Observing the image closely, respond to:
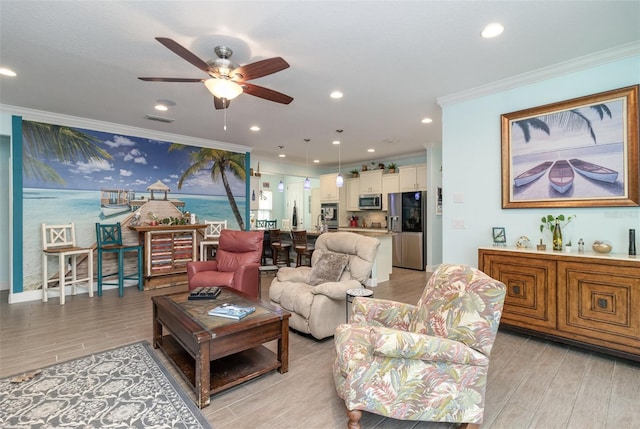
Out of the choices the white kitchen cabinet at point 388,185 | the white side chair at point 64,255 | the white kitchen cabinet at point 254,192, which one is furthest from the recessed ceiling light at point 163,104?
the white kitchen cabinet at point 388,185

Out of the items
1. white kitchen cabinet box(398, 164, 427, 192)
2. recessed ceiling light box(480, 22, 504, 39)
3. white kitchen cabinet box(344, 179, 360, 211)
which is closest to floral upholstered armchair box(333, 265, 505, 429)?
recessed ceiling light box(480, 22, 504, 39)

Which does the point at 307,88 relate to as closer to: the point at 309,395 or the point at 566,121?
the point at 566,121

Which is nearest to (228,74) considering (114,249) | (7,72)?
(7,72)

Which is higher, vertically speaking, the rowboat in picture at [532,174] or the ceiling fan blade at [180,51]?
the ceiling fan blade at [180,51]

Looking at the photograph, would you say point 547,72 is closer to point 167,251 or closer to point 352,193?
point 352,193

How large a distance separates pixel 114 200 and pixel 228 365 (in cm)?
418

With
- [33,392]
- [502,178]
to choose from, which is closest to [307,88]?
[502,178]

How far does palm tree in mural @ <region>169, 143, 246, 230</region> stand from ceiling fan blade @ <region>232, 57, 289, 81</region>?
3888 mm

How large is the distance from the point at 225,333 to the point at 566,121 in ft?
12.1

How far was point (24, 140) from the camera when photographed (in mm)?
4320

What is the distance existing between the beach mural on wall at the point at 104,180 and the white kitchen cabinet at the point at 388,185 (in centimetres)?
364

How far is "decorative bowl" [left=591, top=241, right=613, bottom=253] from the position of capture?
2660 millimetres

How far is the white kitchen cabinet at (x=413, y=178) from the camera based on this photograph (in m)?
6.70

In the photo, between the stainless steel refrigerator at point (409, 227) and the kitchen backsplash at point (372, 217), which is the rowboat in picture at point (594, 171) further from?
the kitchen backsplash at point (372, 217)
